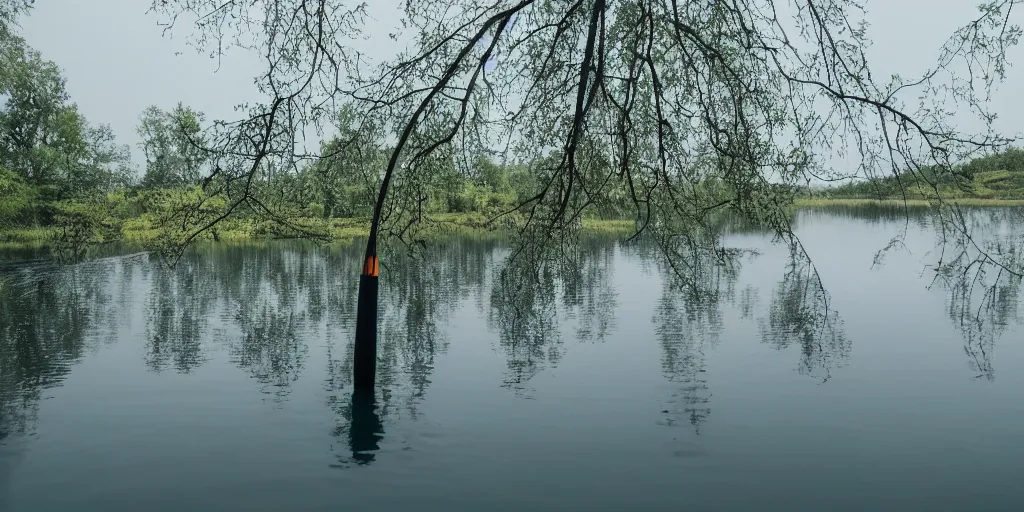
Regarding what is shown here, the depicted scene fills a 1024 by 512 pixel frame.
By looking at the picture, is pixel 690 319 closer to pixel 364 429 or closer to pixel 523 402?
pixel 523 402

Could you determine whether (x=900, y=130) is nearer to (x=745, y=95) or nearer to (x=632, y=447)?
(x=745, y=95)

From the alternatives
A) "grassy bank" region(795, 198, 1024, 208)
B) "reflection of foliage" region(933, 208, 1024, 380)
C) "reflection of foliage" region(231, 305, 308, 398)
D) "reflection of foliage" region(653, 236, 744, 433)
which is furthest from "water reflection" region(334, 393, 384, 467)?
"grassy bank" region(795, 198, 1024, 208)

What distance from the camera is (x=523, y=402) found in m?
12.0

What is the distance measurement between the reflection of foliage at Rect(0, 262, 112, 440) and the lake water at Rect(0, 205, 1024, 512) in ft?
0.28

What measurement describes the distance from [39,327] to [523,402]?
38.4 ft

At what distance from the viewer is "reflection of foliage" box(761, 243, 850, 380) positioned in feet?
47.3

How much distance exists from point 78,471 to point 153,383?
4221mm

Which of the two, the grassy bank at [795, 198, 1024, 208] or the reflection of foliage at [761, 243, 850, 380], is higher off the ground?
the grassy bank at [795, 198, 1024, 208]

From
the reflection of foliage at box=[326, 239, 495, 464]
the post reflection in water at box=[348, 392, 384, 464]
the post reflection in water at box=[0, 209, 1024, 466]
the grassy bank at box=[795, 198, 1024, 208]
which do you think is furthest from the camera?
the grassy bank at box=[795, 198, 1024, 208]

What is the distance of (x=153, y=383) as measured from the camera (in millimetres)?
13492

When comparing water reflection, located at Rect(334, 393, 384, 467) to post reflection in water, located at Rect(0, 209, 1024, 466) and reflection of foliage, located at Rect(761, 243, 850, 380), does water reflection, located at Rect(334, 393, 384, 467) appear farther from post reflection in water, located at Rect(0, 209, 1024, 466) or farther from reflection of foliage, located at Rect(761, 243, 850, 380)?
reflection of foliage, located at Rect(761, 243, 850, 380)

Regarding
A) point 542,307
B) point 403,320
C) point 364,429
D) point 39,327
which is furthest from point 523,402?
point 39,327

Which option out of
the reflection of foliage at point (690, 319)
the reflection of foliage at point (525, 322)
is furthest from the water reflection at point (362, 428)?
the reflection of foliage at point (690, 319)

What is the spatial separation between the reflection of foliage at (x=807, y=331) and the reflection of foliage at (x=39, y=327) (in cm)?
1070
